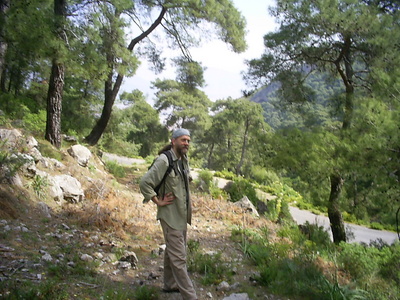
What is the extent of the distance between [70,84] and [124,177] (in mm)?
8633

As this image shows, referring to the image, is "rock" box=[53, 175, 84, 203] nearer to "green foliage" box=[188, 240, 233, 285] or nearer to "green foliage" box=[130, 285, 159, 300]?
"green foliage" box=[188, 240, 233, 285]

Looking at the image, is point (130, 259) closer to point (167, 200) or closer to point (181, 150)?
point (167, 200)

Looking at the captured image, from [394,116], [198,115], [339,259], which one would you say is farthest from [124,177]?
[198,115]

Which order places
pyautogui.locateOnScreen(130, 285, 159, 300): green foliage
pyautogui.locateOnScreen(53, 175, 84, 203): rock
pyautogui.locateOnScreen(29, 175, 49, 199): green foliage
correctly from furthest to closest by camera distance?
1. pyautogui.locateOnScreen(53, 175, 84, 203): rock
2. pyautogui.locateOnScreen(29, 175, 49, 199): green foliage
3. pyautogui.locateOnScreen(130, 285, 159, 300): green foliage

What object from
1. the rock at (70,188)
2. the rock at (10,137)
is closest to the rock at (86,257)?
the rock at (70,188)

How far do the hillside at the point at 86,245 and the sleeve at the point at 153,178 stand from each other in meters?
1.00

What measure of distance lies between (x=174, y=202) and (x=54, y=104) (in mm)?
6077

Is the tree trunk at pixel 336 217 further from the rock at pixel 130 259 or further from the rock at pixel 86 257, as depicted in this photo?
the rock at pixel 86 257

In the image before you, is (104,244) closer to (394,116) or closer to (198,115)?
(394,116)

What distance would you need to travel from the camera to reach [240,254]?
201 inches

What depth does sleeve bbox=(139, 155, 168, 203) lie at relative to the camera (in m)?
3.03

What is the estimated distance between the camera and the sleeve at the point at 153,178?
3.03 meters

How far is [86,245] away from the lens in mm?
4160

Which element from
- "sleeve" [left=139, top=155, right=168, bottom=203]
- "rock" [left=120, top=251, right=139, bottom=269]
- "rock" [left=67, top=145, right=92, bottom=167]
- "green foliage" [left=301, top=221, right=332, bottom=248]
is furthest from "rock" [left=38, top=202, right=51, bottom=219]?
"green foliage" [left=301, top=221, right=332, bottom=248]
